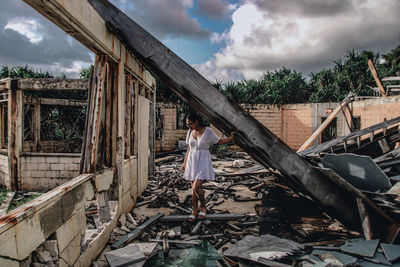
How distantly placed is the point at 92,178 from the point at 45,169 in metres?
6.15

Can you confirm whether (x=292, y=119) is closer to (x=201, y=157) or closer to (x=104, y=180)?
(x=201, y=157)

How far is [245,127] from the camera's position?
381 centimetres

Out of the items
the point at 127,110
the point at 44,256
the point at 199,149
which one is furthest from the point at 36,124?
the point at 44,256

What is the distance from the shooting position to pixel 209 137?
502cm

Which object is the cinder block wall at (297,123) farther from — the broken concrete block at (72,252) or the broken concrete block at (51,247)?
the broken concrete block at (51,247)

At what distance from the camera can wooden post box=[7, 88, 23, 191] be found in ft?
28.0

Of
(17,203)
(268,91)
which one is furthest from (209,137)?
(268,91)

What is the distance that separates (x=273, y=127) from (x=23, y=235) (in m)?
17.8

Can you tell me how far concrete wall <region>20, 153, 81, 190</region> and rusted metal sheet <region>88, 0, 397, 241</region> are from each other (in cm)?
621

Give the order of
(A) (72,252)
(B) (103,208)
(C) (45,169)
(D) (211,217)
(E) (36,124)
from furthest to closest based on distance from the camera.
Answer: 1. (E) (36,124)
2. (C) (45,169)
3. (D) (211,217)
4. (B) (103,208)
5. (A) (72,252)

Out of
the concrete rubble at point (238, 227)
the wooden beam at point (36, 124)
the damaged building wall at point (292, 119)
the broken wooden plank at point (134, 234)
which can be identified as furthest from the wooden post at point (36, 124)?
the broken wooden plank at point (134, 234)

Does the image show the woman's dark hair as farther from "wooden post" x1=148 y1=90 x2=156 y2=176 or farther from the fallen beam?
"wooden post" x1=148 y1=90 x2=156 y2=176

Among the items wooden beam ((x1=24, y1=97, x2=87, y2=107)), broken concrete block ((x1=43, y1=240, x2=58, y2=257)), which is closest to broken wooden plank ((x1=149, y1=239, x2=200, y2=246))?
broken concrete block ((x1=43, y1=240, x2=58, y2=257))

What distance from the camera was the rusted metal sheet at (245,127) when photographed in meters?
3.80
